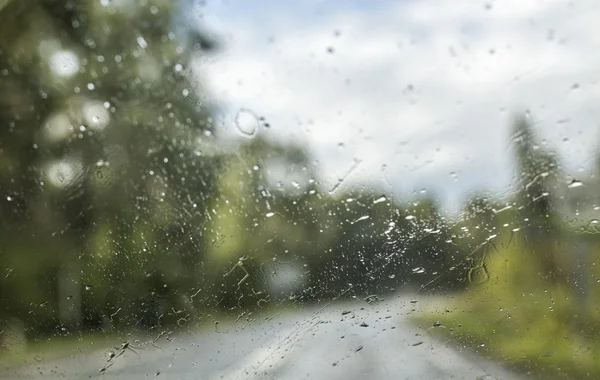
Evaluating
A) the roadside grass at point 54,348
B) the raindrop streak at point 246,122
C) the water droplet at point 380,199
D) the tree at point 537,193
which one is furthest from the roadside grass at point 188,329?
the tree at point 537,193

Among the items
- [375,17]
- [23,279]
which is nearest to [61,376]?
[23,279]

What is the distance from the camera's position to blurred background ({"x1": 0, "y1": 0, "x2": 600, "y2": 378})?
309cm

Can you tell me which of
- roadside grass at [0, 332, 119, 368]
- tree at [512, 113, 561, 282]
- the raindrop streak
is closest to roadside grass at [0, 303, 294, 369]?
roadside grass at [0, 332, 119, 368]

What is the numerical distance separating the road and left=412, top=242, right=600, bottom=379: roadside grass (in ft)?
0.29

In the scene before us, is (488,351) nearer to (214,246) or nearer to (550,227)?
(550,227)

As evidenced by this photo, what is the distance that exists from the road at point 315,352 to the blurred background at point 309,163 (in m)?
0.09

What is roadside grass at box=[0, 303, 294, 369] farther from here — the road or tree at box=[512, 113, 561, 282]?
tree at box=[512, 113, 561, 282]

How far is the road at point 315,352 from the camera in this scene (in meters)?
3.27

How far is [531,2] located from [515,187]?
894 millimetres

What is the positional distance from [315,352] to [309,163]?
98cm

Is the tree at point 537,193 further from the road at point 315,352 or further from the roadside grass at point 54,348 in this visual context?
the roadside grass at point 54,348

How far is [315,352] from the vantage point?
3.31m

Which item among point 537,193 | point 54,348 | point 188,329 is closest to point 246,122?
point 188,329

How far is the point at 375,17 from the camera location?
10.3 feet
